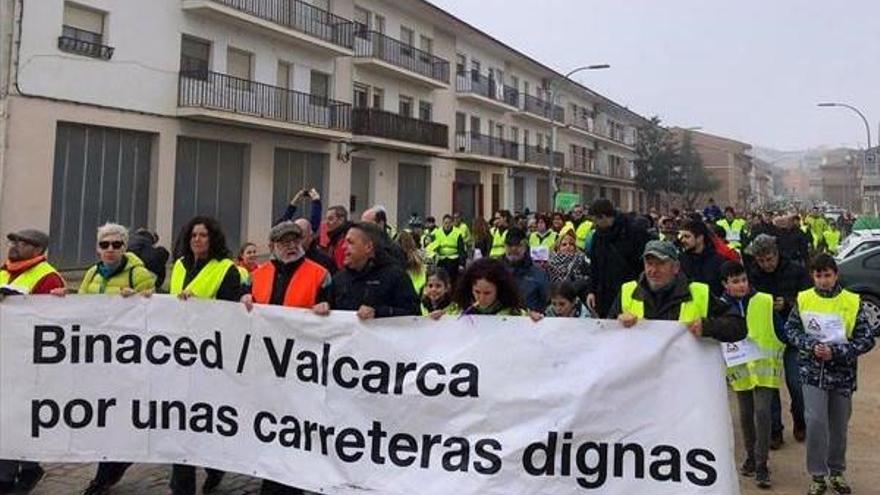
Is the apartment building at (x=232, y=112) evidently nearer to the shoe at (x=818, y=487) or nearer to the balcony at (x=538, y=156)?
the balcony at (x=538, y=156)

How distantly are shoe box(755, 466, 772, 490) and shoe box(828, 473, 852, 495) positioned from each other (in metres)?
0.38

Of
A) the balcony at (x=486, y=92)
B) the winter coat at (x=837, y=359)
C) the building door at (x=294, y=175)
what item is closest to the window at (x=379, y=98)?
the building door at (x=294, y=175)

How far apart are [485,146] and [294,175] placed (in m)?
15.4

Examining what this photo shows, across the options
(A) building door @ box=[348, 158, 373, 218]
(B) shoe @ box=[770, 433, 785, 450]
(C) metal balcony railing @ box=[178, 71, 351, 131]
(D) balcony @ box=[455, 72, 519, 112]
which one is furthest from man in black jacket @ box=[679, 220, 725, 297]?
(D) balcony @ box=[455, 72, 519, 112]

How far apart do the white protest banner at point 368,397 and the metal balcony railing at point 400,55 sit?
25.9m

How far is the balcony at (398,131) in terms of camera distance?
96.0 feet

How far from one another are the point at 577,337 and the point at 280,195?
23.2m

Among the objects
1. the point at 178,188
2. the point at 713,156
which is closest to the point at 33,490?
the point at 178,188

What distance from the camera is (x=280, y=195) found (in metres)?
26.6

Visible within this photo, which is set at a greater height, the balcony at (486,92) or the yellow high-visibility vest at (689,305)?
the balcony at (486,92)

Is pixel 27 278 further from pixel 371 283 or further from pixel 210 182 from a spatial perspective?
pixel 210 182

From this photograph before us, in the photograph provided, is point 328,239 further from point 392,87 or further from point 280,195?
point 392,87

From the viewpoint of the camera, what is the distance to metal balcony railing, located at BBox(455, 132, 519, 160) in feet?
125

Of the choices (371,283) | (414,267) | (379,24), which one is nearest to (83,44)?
(379,24)
